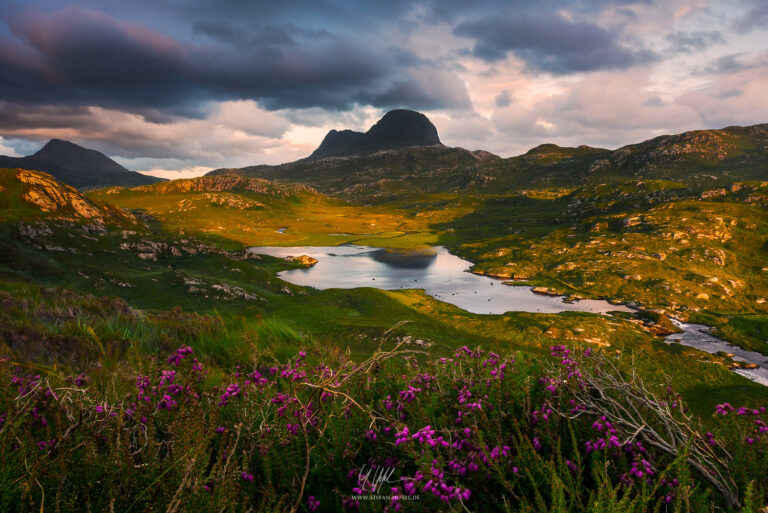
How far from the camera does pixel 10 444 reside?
2.52m

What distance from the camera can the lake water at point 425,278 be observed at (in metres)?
71.0

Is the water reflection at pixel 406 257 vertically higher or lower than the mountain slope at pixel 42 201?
lower

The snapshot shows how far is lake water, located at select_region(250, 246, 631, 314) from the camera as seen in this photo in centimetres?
7100

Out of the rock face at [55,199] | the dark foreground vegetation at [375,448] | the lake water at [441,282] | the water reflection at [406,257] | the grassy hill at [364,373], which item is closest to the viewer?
the dark foreground vegetation at [375,448]

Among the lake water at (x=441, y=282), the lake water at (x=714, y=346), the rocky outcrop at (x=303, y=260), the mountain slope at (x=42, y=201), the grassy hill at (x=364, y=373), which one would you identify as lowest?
the lake water at (x=714, y=346)

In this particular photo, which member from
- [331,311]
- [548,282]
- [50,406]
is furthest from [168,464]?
[548,282]

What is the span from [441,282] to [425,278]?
5710 millimetres

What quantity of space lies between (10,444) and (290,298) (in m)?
63.0

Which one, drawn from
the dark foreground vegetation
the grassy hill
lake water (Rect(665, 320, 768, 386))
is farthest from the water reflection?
the dark foreground vegetation

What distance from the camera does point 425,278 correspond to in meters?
95.5

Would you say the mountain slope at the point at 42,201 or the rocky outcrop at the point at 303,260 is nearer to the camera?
the mountain slope at the point at 42,201

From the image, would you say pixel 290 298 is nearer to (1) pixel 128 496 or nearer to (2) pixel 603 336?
(2) pixel 603 336
